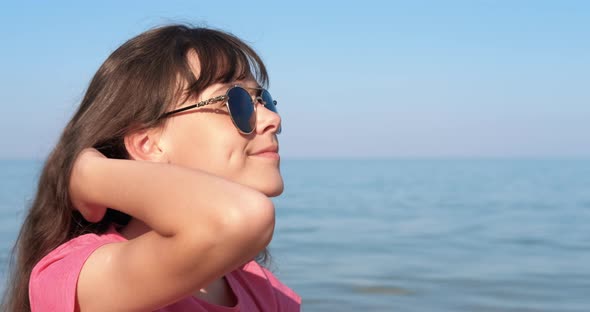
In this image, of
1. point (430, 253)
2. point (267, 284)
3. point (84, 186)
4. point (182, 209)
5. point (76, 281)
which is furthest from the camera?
point (430, 253)

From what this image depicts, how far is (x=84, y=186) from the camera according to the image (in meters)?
2.16

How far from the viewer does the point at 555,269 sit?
1027 cm

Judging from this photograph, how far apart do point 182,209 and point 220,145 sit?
0.61 metres

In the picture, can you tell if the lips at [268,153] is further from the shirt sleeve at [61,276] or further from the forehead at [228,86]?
the shirt sleeve at [61,276]

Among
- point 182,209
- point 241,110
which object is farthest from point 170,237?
point 241,110

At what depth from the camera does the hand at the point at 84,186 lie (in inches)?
84.6

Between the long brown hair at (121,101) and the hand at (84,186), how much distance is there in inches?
4.3

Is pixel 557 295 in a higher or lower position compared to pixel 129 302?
higher

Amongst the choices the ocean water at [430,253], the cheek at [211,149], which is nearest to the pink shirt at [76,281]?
the cheek at [211,149]

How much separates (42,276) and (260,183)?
2.27ft

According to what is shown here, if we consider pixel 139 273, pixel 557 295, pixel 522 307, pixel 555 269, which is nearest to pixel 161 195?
pixel 139 273

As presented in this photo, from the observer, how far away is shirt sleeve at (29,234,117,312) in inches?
79.4

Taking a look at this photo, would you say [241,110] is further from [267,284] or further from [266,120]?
[267,284]

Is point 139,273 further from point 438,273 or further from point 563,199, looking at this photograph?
point 563,199
